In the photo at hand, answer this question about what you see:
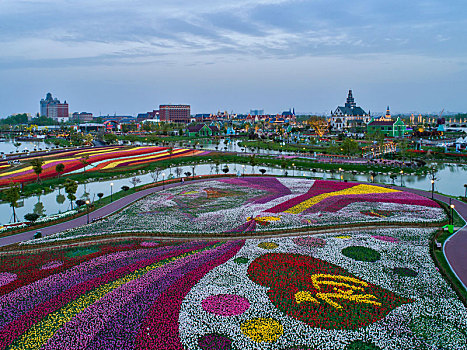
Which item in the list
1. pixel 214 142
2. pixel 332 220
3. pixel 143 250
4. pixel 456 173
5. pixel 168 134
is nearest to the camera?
pixel 143 250

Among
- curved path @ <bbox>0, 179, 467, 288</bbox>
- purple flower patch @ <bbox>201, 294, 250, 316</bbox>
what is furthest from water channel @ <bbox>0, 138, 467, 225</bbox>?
purple flower patch @ <bbox>201, 294, 250, 316</bbox>

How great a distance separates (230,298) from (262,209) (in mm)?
14716

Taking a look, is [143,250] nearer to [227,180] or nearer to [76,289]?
[76,289]

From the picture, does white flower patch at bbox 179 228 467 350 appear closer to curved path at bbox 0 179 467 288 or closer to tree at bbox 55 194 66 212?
curved path at bbox 0 179 467 288

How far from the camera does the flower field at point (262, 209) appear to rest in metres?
26.0

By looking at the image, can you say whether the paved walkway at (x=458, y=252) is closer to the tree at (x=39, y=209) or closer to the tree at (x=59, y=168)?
the tree at (x=39, y=209)

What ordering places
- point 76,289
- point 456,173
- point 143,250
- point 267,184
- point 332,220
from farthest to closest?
point 456,173
point 267,184
point 332,220
point 143,250
point 76,289

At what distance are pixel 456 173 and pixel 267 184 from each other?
30226 millimetres

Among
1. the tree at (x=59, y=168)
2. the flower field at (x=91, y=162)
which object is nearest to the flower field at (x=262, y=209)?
the tree at (x=59, y=168)

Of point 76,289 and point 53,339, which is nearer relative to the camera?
point 53,339

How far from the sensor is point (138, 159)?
61.7 meters

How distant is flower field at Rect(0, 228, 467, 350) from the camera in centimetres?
1318

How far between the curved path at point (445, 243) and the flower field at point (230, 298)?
120 cm

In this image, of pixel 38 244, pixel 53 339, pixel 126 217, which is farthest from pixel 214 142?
pixel 53 339
